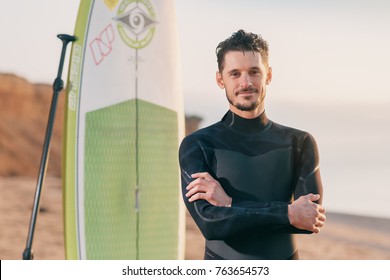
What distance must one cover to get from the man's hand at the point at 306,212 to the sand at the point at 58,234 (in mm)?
912

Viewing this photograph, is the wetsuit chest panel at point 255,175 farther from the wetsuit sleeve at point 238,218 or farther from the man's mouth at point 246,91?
the man's mouth at point 246,91

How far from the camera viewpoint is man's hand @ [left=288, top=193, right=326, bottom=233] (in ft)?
6.19

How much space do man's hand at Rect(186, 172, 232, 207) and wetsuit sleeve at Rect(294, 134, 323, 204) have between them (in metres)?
0.23

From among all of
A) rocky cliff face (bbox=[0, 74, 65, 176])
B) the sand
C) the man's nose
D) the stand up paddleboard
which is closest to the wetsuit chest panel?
the man's nose

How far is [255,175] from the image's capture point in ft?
6.64

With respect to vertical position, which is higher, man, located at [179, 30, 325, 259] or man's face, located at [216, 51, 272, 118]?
man's face, located at [216, 51, 272, 118]

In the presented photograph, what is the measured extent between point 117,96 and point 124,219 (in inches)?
18.6

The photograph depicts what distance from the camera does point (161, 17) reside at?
248 centimetres

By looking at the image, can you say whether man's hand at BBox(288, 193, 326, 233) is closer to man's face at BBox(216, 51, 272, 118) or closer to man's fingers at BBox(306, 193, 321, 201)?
man's fingers at BBox(306, 193, 321, 201)

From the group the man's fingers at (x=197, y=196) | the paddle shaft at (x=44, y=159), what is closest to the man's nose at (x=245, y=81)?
the man's fingers at (x=197, y=196)

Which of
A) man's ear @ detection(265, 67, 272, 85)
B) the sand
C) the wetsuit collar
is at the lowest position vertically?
the sand

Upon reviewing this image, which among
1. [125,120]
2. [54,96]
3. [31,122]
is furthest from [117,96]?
[31,122]
